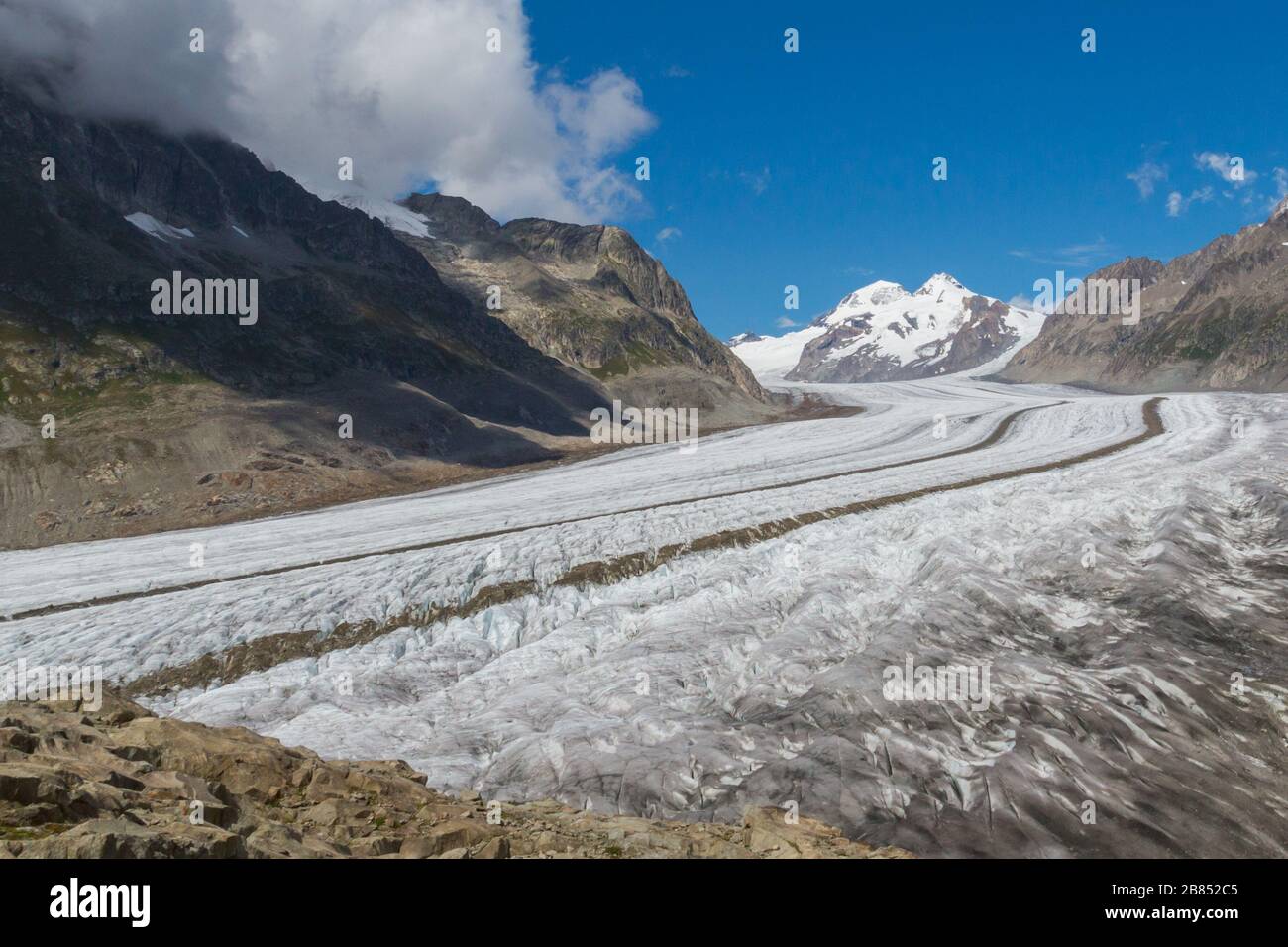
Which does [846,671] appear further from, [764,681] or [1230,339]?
[1230,339]

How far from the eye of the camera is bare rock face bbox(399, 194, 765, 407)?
132875mm

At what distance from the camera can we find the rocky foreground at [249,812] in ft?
22.3

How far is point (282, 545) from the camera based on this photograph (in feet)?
96.7

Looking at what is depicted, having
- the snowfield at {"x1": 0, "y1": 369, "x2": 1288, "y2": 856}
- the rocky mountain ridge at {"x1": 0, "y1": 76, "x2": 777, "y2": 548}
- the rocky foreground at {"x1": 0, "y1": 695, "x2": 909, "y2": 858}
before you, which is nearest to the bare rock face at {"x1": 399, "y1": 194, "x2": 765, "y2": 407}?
the rocky mountain ridge at {"x1": 0, "y1": 76, "x2": 777, "y2": 548}

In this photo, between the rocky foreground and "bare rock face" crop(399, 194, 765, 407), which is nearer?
the rocky foreground

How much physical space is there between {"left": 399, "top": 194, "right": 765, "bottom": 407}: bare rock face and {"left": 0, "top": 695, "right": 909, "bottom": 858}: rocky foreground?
4165 inches

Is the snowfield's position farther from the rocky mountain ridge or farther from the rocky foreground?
the rocky mountain ridge

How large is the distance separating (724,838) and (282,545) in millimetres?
25181

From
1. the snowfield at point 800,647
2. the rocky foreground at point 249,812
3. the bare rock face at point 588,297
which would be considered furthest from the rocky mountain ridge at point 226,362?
the rocky foreground at point 249,812

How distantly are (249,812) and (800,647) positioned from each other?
12675 mm

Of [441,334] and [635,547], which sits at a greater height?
[441,334]

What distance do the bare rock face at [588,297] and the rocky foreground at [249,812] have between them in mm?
105784

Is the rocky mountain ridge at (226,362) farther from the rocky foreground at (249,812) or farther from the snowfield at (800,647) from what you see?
the rocky foreground at (249,812)
